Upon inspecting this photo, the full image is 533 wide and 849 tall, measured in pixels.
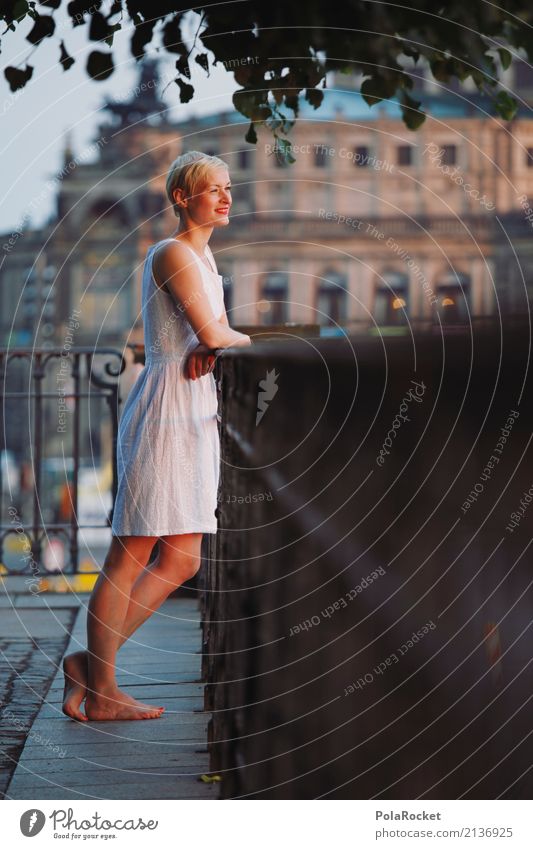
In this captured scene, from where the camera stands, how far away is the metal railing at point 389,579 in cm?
138

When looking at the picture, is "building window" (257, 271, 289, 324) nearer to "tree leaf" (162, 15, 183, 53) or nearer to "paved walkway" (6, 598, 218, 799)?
"tree leaf" (162, 15, 183, 53)

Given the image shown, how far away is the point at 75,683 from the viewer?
8.07 ft

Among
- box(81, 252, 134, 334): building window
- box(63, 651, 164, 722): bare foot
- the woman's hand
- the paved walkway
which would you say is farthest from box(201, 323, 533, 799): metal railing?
box(81, 252, 134, 334): building window

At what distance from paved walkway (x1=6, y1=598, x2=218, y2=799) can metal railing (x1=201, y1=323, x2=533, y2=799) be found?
30 centimetres

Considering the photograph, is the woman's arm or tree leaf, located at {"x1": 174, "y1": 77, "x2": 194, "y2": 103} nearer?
the woman's arm

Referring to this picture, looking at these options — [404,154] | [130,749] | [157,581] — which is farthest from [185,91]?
[404,154]

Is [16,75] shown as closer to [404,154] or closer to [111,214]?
[111,214]

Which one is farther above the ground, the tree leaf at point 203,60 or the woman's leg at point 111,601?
the tree leaf at point 203,60

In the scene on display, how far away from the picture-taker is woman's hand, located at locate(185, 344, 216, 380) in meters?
2.30

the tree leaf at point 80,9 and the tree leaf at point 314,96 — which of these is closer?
the tree leaf at point 80,9
